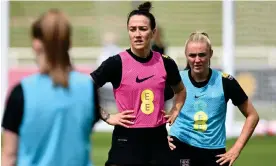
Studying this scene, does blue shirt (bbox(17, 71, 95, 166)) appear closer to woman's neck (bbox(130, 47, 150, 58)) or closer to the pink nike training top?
the pink nike training top

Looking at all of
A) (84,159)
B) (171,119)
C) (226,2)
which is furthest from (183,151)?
(226,2)

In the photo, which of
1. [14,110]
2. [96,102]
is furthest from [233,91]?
[14,110]

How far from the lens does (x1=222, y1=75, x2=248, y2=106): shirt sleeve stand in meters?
7.05

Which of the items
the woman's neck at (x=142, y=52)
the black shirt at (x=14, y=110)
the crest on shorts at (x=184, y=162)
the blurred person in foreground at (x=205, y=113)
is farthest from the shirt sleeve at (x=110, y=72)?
the black shirt at (x=14, y=110)

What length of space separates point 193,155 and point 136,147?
72 cm

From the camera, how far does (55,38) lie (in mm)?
4379

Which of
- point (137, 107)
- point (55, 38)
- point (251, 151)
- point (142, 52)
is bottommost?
point (251, 151)

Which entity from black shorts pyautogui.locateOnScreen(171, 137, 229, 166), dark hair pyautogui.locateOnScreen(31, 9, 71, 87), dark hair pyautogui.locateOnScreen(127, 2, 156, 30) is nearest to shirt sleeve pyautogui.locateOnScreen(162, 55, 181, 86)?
dark hair pyautogui.locateOnScreen(127, 2, 156, 30)

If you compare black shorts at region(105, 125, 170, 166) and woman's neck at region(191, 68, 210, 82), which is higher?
woman's neck at region(191, 68, 210, 82)

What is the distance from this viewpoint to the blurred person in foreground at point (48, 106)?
440 cm

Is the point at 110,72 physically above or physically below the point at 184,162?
above

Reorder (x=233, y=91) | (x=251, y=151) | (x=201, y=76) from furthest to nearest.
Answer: (x=251, y=151) < (x=201, y=76) < (x=233, y=91)

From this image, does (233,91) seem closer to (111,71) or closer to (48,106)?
(111,71)

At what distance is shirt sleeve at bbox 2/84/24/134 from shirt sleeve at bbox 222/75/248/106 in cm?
294
